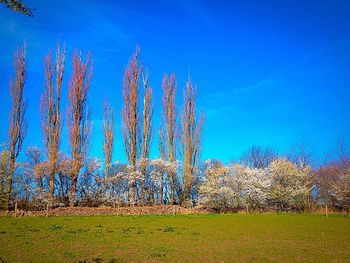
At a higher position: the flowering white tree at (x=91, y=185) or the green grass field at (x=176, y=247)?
the flowering white tree at (x=91, y=185)

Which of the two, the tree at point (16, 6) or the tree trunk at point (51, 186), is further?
the tree trunk at point (51, 186)

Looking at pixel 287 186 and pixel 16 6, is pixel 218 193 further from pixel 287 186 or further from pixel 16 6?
pixel 16 6

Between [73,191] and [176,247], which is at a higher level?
[73,191]

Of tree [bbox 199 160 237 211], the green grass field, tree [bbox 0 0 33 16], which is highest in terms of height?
tree [bbox 0 0 33 16]

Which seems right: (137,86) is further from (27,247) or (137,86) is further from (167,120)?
(27,247)

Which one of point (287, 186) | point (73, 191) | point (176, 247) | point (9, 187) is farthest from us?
point (287, 186)

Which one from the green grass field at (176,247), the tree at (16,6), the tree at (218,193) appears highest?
the tree at (16,6)

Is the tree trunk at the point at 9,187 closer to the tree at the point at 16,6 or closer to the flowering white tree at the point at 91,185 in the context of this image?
the flowering white tree at the point at 91,185

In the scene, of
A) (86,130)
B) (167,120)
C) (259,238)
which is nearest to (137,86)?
(167,120)

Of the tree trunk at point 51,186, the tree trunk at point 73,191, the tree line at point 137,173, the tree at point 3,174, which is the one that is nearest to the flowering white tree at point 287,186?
the tree line at point 137,173

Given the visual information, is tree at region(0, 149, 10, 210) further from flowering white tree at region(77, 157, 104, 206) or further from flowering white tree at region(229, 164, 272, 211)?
flowering white tree at region(229, 164, 272, 211)

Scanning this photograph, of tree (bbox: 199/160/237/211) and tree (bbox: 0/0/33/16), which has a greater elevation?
tree (bbox: 0/0/33/16)

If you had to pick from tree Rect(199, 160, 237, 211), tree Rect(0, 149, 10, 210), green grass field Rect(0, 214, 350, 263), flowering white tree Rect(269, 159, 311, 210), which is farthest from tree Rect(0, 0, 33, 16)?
flowering white tree Rect(269, 159, 311, 210)

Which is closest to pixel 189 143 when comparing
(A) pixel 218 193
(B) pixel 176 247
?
(A) pixel 218 193
